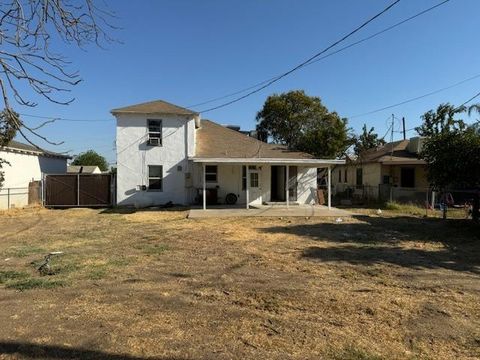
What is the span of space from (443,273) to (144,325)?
19.4ft

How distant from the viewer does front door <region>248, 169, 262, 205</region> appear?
24.1 m

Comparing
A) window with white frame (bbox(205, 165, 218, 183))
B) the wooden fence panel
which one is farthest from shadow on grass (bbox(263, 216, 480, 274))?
the wooden fence panel

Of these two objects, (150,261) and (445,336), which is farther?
(150,261)

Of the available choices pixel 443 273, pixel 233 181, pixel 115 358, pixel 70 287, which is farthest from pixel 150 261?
pixel 233 181

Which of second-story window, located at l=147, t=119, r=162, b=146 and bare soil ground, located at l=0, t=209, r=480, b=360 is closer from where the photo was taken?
bare soil ground, located at l=0, t=209, r=480, b=360

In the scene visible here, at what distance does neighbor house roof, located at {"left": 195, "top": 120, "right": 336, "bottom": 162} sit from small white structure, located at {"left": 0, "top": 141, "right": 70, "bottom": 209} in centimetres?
858

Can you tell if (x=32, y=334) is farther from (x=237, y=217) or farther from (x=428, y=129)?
(x=428, y=129)

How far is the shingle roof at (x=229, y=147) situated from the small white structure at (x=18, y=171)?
8.58 m

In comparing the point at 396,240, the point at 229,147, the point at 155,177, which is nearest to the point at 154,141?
the point at 155,177

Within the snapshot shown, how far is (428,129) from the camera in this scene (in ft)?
112

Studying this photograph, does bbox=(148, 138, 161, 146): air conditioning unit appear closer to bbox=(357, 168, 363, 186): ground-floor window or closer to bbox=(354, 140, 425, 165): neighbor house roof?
bbox=(354, 140, 425, 165): neighbor house roof

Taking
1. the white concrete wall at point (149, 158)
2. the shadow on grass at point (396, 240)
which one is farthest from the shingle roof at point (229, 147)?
the shadow on grass at point (396, 240)

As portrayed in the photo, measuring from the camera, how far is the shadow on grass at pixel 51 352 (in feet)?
14.2

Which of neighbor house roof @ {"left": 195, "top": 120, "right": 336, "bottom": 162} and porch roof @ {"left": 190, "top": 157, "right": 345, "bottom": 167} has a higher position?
neighbor house roof @ {"left": 195, "top": 120, "right": 336, "bottom": 162}
